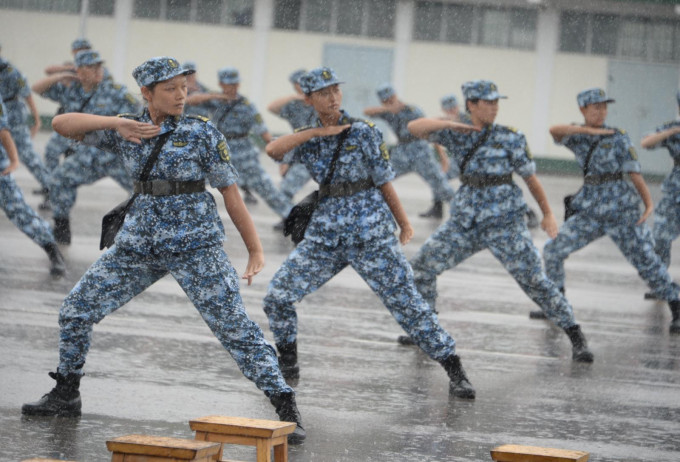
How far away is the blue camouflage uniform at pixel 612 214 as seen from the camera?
1027 cm

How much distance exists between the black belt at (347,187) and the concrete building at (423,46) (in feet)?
101

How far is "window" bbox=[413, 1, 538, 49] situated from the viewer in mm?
38125

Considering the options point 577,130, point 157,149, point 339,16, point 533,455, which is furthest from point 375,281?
point 339,16

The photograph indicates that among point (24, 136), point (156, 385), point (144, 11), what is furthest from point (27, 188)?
point (144, 11)

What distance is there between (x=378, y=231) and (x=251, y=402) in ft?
3.95

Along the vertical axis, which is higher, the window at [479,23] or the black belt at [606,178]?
the window at [479,23]

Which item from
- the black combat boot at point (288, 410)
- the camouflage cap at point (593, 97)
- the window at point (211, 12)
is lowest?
the black combat boot at point (288, 410)

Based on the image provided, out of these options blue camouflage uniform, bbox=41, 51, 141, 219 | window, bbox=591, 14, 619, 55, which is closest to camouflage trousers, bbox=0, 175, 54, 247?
blue camouflage uniform, bbox=41, 51, 141, 219

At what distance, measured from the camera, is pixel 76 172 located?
1289 centimetres

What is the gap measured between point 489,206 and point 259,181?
710 cm

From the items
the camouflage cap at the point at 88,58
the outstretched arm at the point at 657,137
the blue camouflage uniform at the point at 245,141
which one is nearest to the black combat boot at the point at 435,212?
the blue camouflage uniform at the point at 245,141

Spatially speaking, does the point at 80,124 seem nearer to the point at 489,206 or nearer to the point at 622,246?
the point at 489,206

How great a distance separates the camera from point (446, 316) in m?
10.6

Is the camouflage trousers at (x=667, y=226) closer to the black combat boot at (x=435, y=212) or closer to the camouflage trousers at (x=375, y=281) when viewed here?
the camouflage trousers at (x=375, y=281)
